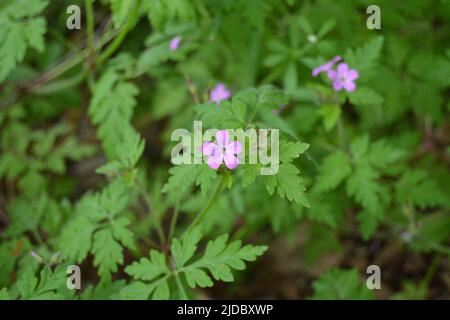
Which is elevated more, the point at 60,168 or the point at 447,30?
A: the point at 447,30

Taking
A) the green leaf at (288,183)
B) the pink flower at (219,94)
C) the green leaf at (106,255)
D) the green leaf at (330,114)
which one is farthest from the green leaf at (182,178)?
the green leaf at (330,114)

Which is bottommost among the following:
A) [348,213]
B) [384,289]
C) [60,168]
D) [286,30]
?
[384,289]

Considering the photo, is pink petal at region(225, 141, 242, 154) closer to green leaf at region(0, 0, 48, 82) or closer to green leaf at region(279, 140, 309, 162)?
green leaf at region(279, 140, 309, 162)

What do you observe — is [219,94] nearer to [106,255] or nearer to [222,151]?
[222,151]

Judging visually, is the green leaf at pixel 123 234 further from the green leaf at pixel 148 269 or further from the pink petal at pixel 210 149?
the pink petal at pixel 210 149

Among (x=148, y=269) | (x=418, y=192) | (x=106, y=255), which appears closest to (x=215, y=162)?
(x=148, y=269)

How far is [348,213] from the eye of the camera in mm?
3781

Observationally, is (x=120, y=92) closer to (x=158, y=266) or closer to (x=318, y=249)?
(x=158, y=266)

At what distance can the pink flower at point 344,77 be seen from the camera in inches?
99.3

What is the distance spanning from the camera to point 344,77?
255cm

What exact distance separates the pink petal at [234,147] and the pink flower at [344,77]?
0.79 metres

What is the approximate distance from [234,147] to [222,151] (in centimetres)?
6

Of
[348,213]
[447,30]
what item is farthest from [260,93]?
[447,30]
